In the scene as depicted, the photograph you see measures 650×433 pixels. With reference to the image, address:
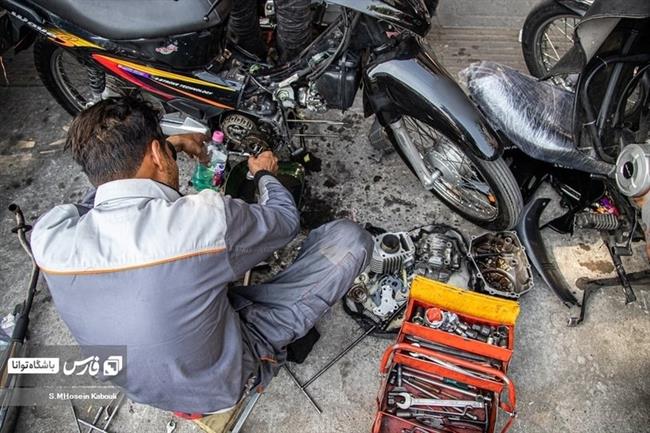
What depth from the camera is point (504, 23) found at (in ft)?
11.5

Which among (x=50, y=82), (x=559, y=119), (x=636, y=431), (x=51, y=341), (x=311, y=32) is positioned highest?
(x=311, y=32)

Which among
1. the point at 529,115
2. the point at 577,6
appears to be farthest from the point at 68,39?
the point at 577,6

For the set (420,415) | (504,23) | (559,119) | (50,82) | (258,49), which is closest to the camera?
(420,415)

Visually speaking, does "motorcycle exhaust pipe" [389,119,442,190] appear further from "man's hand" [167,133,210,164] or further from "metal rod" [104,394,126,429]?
"metal rod" [104,394,126,429]

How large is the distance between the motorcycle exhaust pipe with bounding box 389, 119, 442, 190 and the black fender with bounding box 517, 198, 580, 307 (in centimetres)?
50

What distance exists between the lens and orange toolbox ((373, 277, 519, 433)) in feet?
6.16

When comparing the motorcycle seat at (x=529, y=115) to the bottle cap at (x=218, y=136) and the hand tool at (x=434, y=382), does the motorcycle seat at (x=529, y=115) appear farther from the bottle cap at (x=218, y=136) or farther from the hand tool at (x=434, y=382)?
the bottle cap at (x=218, y=136)

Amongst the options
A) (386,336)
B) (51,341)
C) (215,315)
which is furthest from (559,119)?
(51,341)

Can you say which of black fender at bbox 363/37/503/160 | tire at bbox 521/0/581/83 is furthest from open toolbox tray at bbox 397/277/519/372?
tire at bbox 521/0/581/83

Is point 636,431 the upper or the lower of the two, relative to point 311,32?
Answer: lower

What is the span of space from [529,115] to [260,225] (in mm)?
1389

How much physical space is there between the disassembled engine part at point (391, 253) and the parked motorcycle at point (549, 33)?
1264 mm

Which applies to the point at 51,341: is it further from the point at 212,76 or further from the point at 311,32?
the point at 311,32

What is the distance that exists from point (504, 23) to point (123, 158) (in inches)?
120
